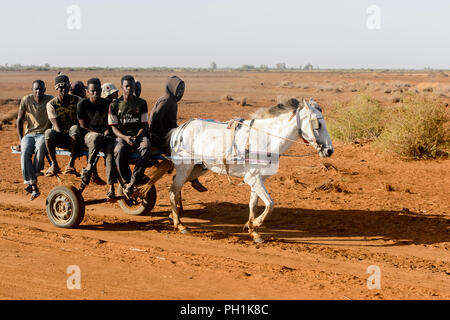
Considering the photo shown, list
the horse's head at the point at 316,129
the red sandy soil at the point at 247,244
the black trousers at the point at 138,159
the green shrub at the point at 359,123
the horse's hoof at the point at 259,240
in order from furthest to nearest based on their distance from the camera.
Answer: the green shrub at the point at 359,123 < the black trousers at the point at 138,159 < the horse's hoof at the point at 259,240 < the horse's head at the point at 316,129 < the red sandy soil at the point at 247,244

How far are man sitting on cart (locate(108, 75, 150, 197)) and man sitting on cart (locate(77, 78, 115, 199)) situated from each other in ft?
0.69

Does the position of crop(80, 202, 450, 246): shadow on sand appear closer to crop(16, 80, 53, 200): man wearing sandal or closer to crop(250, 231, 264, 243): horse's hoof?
crop(250, 231, 264, 243): horse's hoof

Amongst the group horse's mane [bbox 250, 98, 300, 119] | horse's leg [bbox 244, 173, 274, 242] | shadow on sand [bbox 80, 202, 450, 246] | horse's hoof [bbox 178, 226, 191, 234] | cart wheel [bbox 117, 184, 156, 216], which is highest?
horse's mane [bbox 250, 98, 300, 119]

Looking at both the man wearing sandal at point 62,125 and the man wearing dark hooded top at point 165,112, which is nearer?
the man wearing sandal at point 62,125

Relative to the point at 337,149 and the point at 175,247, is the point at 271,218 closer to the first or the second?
the point at 175,247

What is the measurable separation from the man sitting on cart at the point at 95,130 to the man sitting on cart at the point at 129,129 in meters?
0.21

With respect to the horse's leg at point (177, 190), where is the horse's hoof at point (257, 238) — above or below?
below

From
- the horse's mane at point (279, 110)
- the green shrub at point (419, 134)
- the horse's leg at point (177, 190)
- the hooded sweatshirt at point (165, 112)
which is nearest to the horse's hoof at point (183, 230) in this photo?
the horse's leg at point (177, 190)

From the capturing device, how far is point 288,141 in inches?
317

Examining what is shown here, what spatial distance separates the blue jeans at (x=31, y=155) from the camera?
905 cm

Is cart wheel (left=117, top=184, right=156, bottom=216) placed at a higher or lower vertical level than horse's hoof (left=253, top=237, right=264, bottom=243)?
higher

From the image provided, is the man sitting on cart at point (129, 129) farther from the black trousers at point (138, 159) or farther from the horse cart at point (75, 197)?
the horse cart at point (75, 197)

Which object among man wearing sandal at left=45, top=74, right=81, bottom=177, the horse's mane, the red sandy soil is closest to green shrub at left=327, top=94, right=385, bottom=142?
the red sandy soil

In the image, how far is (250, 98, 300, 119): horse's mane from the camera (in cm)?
812
